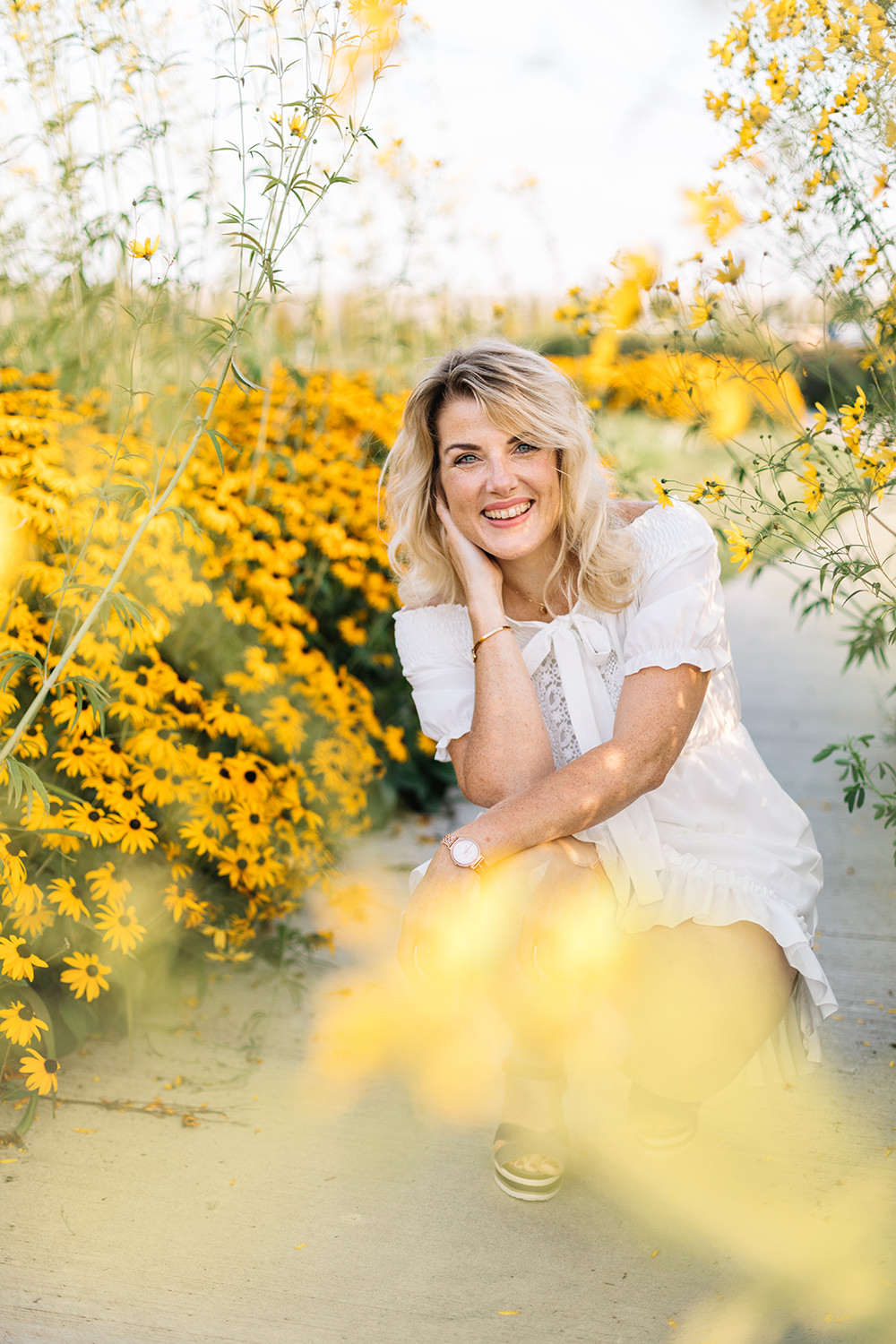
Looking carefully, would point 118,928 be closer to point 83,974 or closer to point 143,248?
point 83,974

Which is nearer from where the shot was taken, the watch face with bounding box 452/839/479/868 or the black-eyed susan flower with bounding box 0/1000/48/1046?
the black-eyed susan flower with bounding box 0/1000/48/1046

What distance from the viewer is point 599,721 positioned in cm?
207

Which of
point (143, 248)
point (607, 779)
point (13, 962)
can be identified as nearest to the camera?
point (143, 248)

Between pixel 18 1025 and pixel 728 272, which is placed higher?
pixel 728 272

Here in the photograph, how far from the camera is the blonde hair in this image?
2.02m

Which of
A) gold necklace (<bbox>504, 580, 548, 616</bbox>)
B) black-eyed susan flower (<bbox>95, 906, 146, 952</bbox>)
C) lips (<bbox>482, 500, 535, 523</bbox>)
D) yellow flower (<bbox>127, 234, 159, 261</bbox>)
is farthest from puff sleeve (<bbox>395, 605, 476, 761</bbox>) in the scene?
yellow flower (<bbox>127, 234, 159, 261</bbox>)

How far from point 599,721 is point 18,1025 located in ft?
3.68

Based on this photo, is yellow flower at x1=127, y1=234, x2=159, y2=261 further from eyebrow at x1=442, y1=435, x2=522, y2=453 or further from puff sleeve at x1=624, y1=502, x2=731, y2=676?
puff sleeve at x1=624, y1=502, x2=731, y2=676

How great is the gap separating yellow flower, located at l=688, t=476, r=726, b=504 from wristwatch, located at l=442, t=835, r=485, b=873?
67cm

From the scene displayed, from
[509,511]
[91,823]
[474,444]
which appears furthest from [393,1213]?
[474,444]

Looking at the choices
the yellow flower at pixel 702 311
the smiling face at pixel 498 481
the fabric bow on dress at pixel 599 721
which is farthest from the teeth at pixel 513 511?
the yellow flower at pixel 702 311

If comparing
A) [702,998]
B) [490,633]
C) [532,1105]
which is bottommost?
[532,1105]

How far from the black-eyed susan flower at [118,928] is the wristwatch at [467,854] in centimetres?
62

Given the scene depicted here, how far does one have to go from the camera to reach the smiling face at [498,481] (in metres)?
2.04
